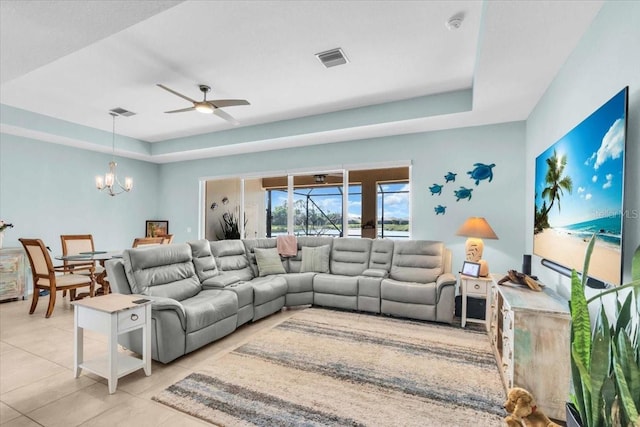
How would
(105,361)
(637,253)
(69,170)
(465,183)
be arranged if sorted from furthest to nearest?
(69,170) → (465,183) → (105,361) → (637,253)

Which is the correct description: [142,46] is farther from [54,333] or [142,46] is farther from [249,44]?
[54,333]

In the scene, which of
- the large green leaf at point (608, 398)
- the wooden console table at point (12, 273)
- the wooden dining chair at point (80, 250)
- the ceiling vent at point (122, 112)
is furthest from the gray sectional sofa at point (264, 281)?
the wooden console table at point (12, 273)

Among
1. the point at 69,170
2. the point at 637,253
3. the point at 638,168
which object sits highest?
the point at 69,170

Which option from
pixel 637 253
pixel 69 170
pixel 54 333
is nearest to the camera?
pixel 637 253

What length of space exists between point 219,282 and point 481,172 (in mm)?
3785

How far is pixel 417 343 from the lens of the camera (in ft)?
10.1

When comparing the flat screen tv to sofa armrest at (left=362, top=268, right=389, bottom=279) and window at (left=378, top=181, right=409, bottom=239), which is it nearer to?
sofa armrest at (left=362, top=268, right=389, bottom=279)

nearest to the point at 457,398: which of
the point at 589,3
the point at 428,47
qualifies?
the point at 589,3

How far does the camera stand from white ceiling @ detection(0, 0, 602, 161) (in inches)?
78.6

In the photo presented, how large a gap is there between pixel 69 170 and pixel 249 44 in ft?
15.8

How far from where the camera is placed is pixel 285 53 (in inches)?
114

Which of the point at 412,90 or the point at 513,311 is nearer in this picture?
the point at 513,311

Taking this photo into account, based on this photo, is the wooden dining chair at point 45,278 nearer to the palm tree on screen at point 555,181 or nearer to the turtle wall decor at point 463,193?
the turtle wall decor at point 463,193

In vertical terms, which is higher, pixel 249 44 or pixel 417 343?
pixel 249 44
